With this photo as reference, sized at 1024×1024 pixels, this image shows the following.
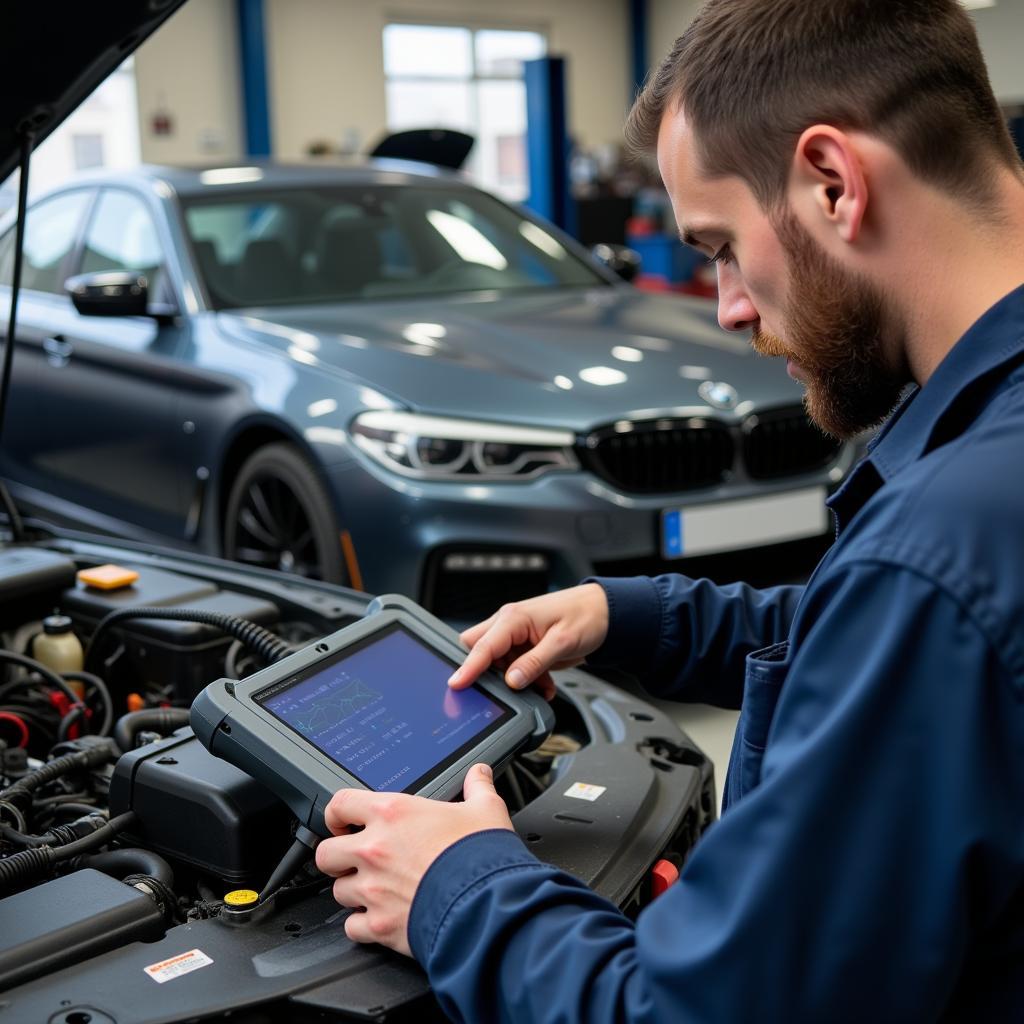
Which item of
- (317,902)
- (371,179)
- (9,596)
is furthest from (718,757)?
(371,179)

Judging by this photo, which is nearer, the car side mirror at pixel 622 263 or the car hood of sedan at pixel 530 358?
the car hood of sedan at pixel 530 358

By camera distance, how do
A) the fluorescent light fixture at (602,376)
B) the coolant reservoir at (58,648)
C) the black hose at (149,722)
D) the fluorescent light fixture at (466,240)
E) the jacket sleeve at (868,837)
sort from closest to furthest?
1. the jacket sleeve at (868,837)
2. the black hose at (149,722)
3. the coolant reservoir at (58,648)
4. the fluorescent light fixture at (602,376)
5. the fluorescent light fixture at (466,240)

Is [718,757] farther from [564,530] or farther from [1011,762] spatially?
[1011,762]

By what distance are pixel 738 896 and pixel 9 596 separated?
4.80 ft

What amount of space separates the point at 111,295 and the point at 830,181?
9.77 ft

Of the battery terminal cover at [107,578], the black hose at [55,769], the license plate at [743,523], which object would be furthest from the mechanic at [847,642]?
the license plate at [743,523]

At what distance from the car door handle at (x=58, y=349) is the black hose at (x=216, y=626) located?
232cm

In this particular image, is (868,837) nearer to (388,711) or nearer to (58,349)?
(388,711)

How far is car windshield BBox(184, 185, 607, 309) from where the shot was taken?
395 centimetres

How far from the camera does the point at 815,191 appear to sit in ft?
3.29

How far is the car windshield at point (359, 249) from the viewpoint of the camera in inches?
155

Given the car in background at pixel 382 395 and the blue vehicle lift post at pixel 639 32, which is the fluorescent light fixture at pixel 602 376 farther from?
the blue vehicle lift post at pixel 639 32

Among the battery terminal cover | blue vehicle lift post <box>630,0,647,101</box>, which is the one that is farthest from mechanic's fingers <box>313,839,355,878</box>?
blue vehicle lift post <box>630,0,647,101</box>

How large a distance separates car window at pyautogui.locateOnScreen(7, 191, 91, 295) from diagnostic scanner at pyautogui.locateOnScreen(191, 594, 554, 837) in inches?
130
